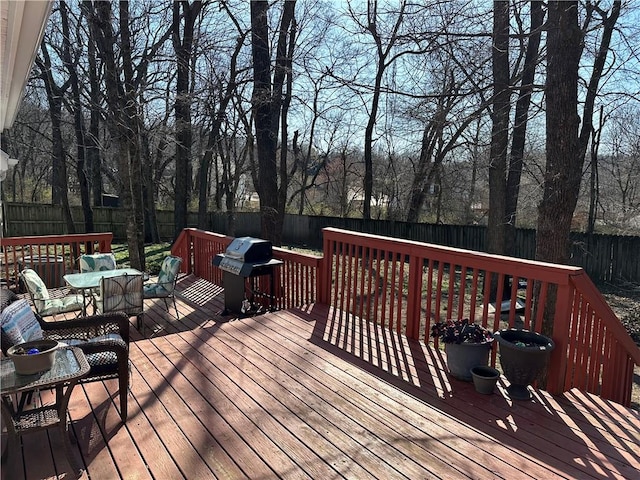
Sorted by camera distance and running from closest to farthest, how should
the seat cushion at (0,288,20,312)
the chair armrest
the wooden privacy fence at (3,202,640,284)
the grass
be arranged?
the seat cushion at (0,288,20,312) → the chair armrest → the grass → the wooden privacy fence at (3,202,640,284)

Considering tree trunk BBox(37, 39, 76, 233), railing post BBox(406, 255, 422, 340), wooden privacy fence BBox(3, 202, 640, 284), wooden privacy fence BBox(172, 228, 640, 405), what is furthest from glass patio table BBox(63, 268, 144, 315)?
wooden privacy fence BBox(3, 202, 640, 284)

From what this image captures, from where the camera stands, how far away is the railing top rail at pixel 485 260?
2795 millimetres

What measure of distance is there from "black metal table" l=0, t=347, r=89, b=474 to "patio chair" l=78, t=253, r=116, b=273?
329 cm

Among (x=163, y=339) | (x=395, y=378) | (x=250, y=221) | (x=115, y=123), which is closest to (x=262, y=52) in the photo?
(x=115, y=123)

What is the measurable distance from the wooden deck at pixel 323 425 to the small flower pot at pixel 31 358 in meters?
0.49

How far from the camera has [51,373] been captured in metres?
2.04

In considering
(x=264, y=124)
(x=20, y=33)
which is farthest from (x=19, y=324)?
(x=264, y=124)

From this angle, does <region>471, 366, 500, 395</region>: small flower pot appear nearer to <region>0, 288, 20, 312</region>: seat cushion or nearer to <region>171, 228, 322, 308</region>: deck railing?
<region>171, 228, 322, 308</region>: deck railing

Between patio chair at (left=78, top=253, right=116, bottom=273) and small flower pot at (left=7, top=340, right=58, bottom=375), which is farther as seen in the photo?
patio chair at (left=78, top=253, right=116, bottom=273)

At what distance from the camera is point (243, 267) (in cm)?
482

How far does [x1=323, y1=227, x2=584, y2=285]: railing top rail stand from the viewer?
2795 millimetres

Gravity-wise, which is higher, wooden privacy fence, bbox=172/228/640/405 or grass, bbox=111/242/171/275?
wooden privacy fence, bbox=172/228/640/405

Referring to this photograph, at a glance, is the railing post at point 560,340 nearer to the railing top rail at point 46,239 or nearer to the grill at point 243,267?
the grill at point 243,267

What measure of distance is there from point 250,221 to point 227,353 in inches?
697
